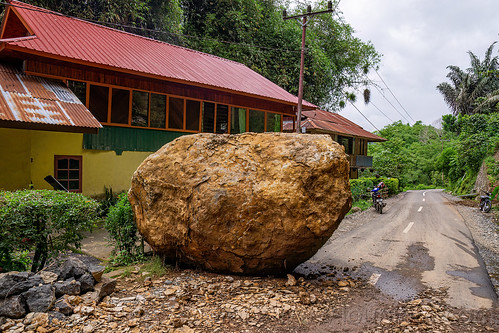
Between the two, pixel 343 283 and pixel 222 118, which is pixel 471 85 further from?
pixel 343 283

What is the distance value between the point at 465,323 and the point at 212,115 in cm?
1268

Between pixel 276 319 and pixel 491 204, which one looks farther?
pixel 491 204

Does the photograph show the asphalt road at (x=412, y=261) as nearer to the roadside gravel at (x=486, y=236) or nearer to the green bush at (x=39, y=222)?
the roadside gravel at (x=486, y=236)

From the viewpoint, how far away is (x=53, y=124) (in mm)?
8789

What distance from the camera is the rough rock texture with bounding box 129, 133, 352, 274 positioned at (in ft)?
17.4

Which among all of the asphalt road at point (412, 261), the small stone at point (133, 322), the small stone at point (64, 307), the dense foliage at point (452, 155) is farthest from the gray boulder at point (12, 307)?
the dense foliage at point (452, 155)

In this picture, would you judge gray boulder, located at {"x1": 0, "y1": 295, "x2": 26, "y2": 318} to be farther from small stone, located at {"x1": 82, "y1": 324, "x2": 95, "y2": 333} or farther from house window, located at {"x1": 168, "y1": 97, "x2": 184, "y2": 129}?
house window, located at {"x1": 168, "y1": 97, "x2": 184, "y2": 129}

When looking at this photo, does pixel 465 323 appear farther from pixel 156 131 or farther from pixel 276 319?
pixel 156 131

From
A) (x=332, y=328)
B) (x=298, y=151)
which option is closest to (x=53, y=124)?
(x=298, y=151)

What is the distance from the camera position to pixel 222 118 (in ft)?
52.6

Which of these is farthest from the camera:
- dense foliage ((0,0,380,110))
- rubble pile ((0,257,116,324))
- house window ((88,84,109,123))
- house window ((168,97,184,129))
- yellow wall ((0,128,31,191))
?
dense foliage ((0,0,380,110))

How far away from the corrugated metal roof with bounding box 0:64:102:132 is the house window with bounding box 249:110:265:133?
8.67 metres

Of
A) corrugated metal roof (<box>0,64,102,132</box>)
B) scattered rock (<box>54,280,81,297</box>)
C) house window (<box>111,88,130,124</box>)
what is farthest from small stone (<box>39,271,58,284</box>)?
house window (<box>111,88,130,124</box>)

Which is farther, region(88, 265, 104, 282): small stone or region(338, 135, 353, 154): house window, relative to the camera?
region(338, 135, 353, 154): house window
